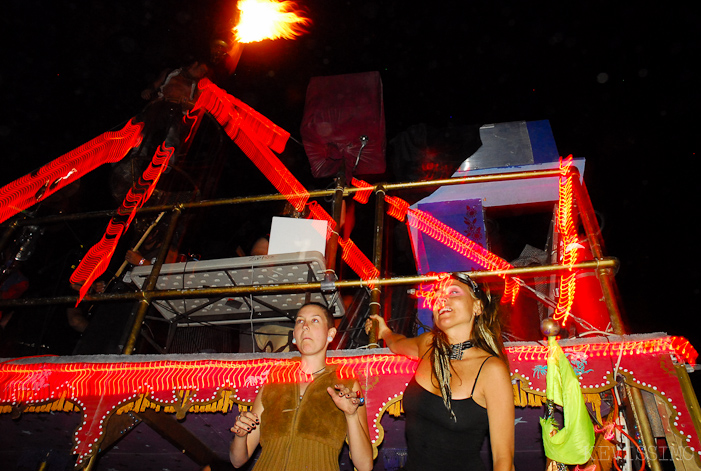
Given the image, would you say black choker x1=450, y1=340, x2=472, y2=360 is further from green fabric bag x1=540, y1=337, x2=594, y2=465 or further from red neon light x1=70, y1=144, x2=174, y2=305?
red neon light x1=70, y1=144, x2=174, y2=305

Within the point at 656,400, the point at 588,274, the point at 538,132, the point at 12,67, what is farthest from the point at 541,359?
the point at 12,67

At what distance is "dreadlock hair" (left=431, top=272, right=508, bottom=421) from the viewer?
2.11 m

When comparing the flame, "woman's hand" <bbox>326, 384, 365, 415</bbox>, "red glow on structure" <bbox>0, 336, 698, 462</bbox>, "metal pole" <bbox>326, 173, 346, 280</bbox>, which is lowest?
"woman's hand" <bbox>326, 384, 365, 415</bbox>

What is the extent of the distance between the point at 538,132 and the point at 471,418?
5775 millimetres

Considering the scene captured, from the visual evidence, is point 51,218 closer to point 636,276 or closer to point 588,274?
point 588,274

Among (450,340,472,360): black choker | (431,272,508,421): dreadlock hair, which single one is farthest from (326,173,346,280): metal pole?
(450,340,472,360): black choker

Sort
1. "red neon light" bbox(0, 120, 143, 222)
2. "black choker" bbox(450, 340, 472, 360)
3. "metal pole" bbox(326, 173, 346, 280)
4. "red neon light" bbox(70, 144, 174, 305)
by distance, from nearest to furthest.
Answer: "black choker" bbox(450, 340, 472, 360) < "metal pole" bbox(326, 173, 346, 280) < "red neon light" bbox(70, 144, 174, 305) < "red neon light" bbox(0, 120, 143, 222)

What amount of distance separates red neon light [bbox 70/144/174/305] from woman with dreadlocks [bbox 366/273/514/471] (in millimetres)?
3821

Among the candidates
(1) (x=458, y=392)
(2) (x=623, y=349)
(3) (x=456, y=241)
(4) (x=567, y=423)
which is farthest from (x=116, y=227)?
(2) (x=623, y=349)

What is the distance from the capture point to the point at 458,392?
2.05 metres

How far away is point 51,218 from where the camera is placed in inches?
163

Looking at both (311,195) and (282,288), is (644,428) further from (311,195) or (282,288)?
(311,195)

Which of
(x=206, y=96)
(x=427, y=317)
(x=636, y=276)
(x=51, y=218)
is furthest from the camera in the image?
(x=636, y=276)

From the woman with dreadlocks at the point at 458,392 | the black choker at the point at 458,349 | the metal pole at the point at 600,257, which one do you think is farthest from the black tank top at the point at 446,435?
the metal pole at the point at 600,257
